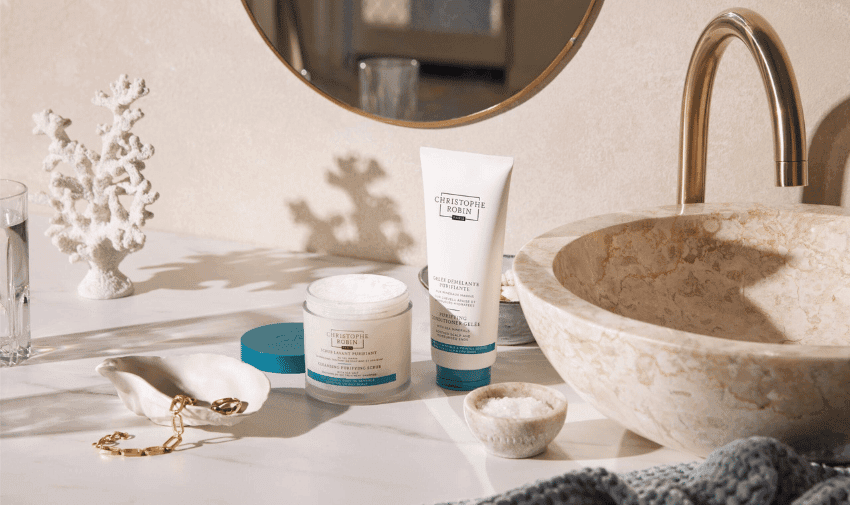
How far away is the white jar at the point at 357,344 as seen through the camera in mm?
644

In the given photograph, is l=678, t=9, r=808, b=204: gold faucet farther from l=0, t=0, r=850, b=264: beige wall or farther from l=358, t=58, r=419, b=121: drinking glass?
l=358, t=58, r=419, b=121: drinking glass

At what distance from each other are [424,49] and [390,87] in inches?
2.5

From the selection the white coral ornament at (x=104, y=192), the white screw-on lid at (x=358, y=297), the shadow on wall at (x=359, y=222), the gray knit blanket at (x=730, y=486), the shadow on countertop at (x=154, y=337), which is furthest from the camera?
the shadow on wall at (x=359, y=222)

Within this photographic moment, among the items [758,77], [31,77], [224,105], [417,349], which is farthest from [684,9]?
[31,77]

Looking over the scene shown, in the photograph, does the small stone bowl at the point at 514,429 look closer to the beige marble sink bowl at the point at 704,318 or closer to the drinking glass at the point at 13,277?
the beige marble sink bowl at the point at 704,318

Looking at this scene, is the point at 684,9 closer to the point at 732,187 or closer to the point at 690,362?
the point at 732,187

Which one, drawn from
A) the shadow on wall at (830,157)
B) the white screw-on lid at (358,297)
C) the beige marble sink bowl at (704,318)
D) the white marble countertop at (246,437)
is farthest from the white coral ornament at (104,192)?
the shadow on wall at (830,157)

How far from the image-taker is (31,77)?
1122mm

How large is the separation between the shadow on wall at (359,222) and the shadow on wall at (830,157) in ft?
1.49

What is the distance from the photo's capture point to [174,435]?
1.98 ft

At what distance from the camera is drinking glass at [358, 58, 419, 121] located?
912mm

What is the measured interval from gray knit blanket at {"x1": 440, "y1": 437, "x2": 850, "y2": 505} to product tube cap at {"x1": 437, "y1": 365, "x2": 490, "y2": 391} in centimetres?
23

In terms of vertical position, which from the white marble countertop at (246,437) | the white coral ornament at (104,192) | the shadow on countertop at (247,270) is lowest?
the white marble countertop at (246,437)

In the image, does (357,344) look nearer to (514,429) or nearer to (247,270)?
(514,429)
